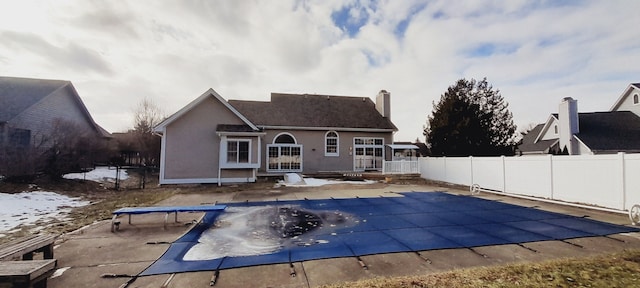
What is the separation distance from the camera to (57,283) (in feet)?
12.3

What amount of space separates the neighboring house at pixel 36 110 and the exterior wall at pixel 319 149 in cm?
1319

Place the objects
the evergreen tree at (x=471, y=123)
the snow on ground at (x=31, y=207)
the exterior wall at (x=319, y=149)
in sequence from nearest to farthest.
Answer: the snow on ground at (x=31, y=207) < the evergreen tree at (x=471, y=123) < the exterior wall at (x=319, y=149)

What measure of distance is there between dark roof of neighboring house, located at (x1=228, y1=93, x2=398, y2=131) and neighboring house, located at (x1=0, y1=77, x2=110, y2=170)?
11587 millimetres

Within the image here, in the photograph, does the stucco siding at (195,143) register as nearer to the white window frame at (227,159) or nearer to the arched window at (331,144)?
the white window frame at (227,159)

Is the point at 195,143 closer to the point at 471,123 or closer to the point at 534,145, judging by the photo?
the point at 471,123

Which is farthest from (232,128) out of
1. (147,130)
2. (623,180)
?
(147,130)

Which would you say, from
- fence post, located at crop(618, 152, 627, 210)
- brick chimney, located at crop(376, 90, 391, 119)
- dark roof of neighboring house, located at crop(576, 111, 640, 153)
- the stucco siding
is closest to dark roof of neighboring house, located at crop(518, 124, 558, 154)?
dark roof of neighboring house, located at crop(576, 111, 640, 153)

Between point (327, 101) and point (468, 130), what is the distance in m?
12.0

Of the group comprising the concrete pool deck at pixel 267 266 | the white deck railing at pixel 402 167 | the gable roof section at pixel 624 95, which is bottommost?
the concrete pool deck at pixel 267 266

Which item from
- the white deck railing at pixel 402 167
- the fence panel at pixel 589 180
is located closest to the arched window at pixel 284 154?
the white deck railing at pixel 402 167

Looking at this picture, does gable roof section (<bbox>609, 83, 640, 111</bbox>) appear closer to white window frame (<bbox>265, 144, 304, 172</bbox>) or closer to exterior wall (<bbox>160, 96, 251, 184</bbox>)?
white window frame (<bbox>265, 144, 304, 172</bbox>)

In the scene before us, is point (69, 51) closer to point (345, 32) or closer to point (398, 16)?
point (345, 32)

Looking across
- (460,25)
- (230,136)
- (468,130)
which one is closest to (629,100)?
(468,130)

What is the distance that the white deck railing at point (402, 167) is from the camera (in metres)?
19.9
